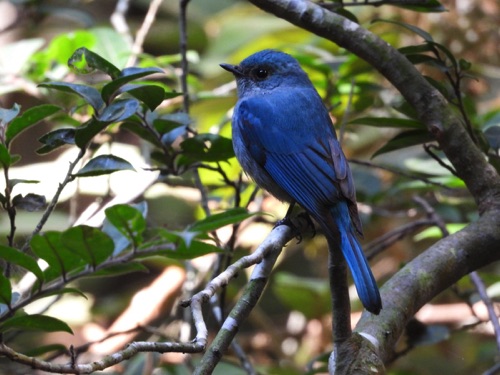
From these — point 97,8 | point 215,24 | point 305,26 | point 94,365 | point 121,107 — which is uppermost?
point 97,8

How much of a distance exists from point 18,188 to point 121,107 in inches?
72.4

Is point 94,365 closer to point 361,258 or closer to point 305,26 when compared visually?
point 361,258

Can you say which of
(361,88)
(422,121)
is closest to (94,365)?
(422,121)

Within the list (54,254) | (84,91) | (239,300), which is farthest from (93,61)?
(239,300)

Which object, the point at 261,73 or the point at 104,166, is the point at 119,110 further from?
the point at 261,73

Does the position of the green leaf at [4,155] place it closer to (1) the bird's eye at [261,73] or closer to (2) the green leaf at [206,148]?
(2) the green leaf at [206,148]

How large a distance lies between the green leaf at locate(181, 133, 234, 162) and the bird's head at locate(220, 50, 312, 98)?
39.0 inches

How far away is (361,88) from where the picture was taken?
3.63m

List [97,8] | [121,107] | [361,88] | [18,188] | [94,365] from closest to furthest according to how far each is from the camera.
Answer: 1. [94,365]
2. [121,107]
3. [361,88]
4. [18,188]
5. [97,8]

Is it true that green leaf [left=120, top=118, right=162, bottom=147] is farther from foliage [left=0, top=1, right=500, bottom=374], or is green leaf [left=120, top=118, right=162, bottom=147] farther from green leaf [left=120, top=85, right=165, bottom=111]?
green leaf [left=120, top=85, right=165, bottom=111]

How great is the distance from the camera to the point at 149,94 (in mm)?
2520

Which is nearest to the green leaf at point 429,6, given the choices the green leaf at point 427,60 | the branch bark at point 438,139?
the green leaf at point 427,60

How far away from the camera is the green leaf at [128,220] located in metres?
2.06

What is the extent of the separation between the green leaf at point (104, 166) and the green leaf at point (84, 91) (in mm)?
159
